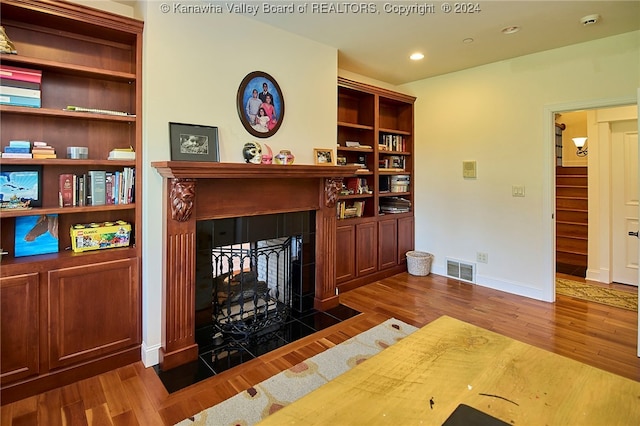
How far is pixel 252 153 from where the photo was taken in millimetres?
2758

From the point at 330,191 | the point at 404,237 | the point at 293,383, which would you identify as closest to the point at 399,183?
the point at 404,237

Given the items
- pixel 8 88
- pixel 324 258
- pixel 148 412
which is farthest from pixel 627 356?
pixel 8 88

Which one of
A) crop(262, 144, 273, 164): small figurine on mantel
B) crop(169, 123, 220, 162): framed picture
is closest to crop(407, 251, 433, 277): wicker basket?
crop(262, 144, 273, 164): small figurine on mantel

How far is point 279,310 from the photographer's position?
321 centimetres

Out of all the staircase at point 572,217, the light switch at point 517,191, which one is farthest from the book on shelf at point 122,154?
the staircase at point 572,217

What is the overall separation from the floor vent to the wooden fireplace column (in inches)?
96.4

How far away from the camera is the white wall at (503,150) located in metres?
3.37

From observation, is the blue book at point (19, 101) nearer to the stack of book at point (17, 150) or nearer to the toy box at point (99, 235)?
the stack of book at point (17, 150)

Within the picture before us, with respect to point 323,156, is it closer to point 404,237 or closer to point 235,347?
point 235,347

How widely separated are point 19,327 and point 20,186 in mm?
876

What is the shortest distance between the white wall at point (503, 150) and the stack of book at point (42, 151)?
13.4 ft

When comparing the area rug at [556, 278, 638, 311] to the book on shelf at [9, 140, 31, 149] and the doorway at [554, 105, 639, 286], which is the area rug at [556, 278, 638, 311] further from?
the book on shelf at [9, 140, 31, 149]

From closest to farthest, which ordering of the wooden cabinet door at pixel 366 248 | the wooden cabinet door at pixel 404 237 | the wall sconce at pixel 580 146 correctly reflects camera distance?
1. the wooden cabinet door at pixel 366 248
2. the wooden cabinet door at pixel 404 237
3. the wall sconce at pixel 580 146

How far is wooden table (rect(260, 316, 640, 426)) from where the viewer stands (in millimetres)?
1051
